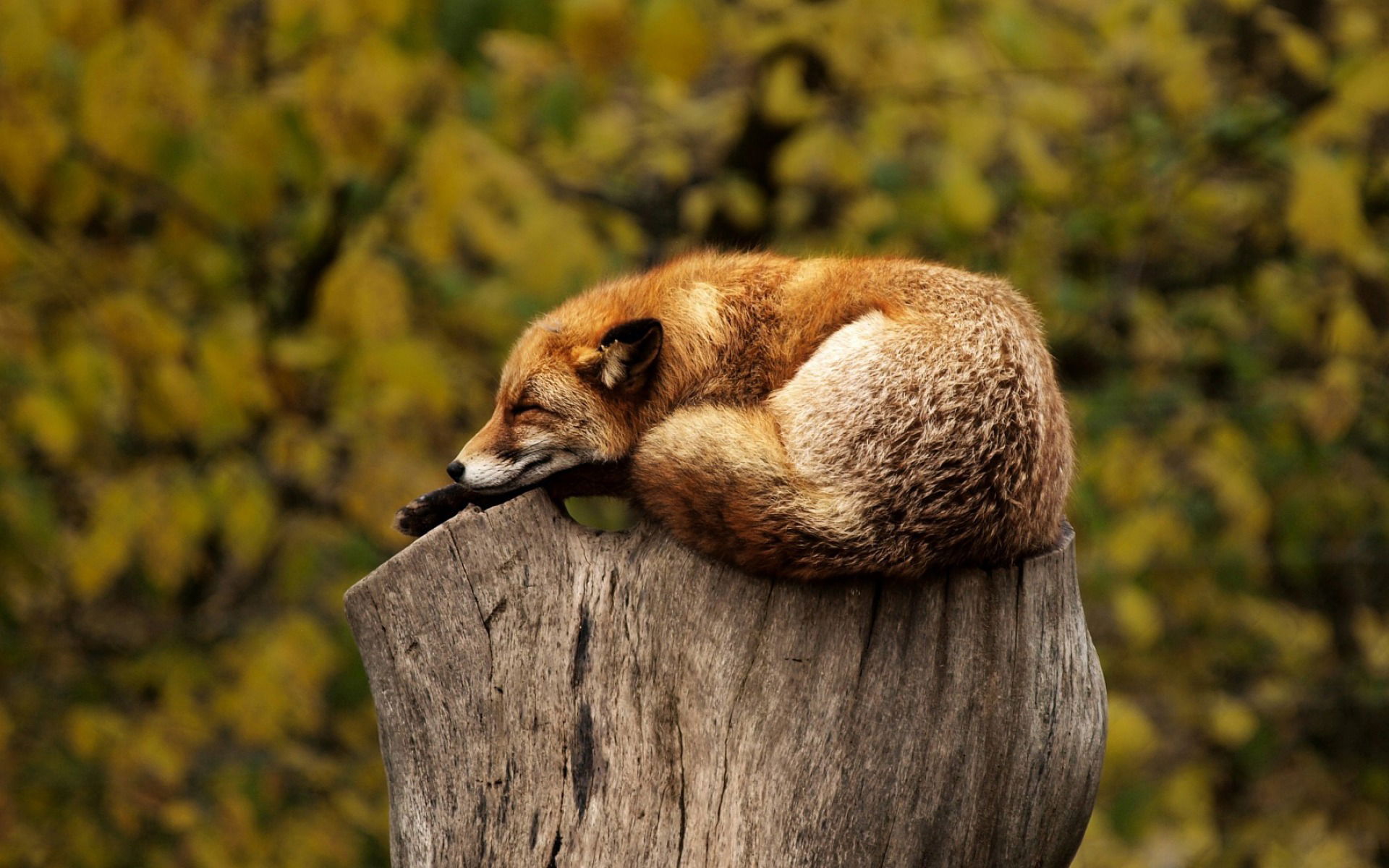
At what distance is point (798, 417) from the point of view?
3.02 metres

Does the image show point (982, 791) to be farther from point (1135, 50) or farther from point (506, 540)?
point (1135, 50)

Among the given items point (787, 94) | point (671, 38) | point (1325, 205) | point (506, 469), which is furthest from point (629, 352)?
point (1325, 205)

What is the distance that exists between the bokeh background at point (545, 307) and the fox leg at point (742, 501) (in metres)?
2.16

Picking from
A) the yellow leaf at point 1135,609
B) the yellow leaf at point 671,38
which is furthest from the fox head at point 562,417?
the yellow leaf at point 1135,609

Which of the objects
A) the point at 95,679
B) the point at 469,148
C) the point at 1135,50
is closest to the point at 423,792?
the point at 469,148

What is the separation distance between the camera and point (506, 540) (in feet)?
9.33

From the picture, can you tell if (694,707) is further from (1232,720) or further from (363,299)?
(1232,720)

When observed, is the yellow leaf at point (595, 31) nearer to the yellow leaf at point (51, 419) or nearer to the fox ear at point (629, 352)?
the fox ear at point (629, 352)

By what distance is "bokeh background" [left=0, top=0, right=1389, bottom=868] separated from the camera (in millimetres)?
5602

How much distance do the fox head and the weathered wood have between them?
51 cm

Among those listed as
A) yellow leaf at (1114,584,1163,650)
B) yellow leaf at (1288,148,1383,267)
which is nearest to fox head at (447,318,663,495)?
yellow leaf at (1288,148,1383,267)

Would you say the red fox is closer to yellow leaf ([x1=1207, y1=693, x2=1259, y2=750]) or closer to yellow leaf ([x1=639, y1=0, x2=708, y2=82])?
yellow leaf ([x1=639, y1=0, x2=708, y2=82])

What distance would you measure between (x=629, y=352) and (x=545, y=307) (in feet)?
10.7

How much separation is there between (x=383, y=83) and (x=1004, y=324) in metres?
2.90
